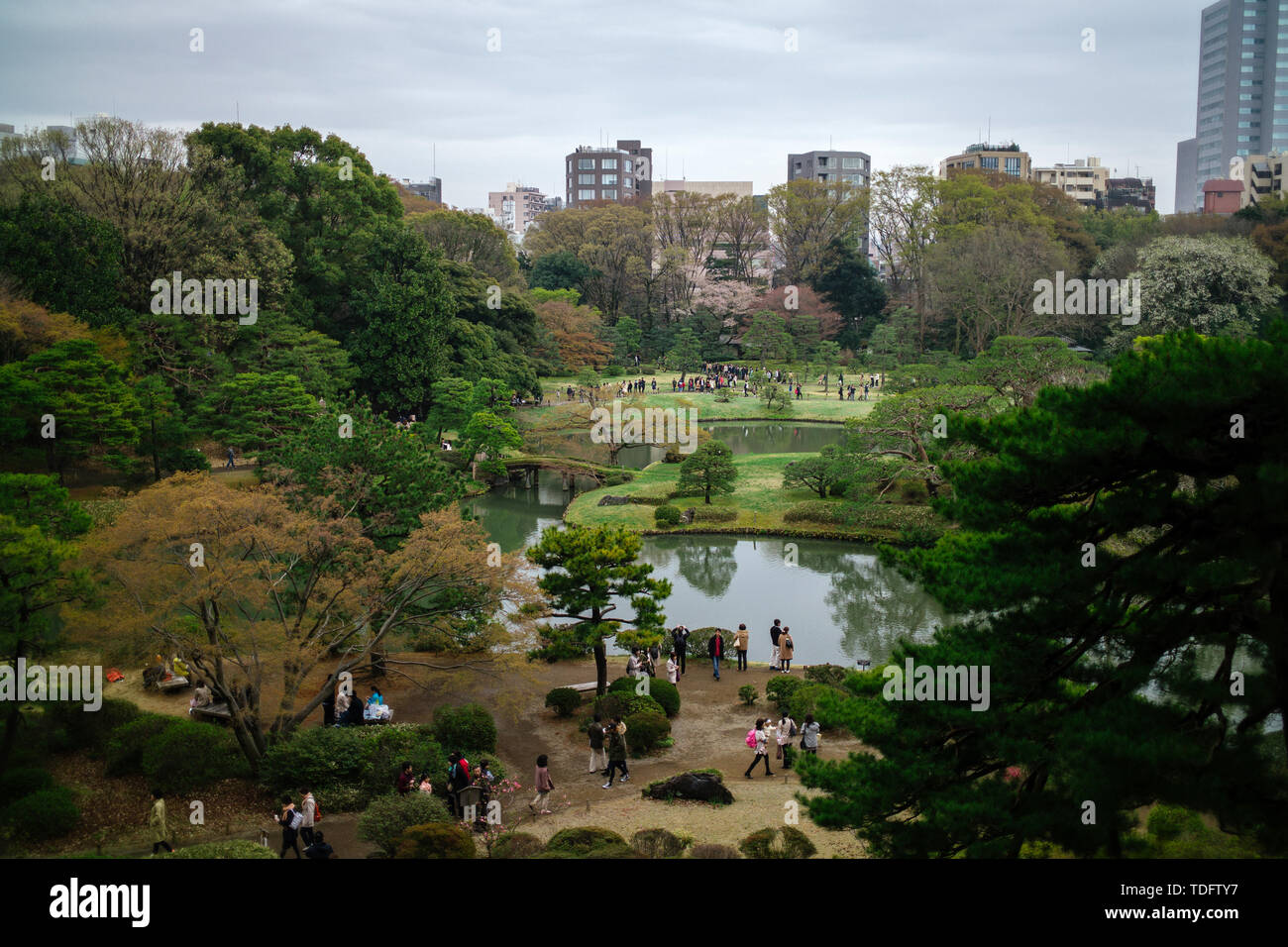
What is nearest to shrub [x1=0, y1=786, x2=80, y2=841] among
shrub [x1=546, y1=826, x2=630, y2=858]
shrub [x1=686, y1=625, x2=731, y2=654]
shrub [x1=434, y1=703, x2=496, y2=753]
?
shrub [x1=434, y1=703, x2=496, y2=753]

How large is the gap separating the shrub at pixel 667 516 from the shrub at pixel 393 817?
1660cm

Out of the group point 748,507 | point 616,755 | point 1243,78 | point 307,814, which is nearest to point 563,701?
point 616,755

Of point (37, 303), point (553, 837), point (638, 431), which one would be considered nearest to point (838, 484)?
point (638, 431)

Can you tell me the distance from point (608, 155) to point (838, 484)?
272 feet

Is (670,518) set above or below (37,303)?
below

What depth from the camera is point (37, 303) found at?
90.2 ft

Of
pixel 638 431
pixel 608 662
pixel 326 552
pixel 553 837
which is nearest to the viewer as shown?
pixel 553 837

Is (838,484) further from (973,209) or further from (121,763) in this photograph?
(973,209)

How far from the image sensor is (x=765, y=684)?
A: 16031mm

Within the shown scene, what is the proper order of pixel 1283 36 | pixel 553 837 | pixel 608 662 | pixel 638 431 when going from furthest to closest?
pixel 1283 36, pixel 638 431, pixel 608 662, pixel 553 837

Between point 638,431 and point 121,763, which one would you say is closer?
point 121,763

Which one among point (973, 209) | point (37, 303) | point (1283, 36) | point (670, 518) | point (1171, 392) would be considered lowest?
point (670, 518)

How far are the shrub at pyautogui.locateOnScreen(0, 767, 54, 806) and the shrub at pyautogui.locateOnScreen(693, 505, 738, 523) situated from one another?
18.4 m

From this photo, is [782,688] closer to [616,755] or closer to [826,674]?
[826,674]
